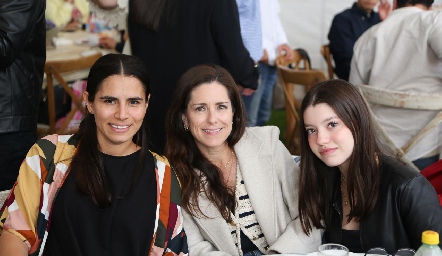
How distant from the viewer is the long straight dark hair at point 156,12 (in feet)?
9.36

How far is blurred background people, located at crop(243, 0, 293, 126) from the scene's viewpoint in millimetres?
4332

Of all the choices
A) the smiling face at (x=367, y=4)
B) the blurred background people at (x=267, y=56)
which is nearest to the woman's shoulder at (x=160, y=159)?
the blurred background people at (x=267, y=56)

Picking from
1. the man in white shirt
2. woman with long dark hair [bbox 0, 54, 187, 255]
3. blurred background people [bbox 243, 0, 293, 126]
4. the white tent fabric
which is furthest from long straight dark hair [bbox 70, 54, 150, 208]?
the white tent fabric

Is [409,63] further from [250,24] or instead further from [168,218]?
[168,218]

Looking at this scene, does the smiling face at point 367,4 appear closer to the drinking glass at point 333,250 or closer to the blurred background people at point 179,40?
the blurred background people at point 179,40

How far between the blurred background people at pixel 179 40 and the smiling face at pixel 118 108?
31.2 inches

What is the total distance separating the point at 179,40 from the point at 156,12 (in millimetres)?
157

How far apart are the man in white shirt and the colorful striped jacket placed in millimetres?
1626

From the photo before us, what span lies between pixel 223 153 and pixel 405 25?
4.71ft

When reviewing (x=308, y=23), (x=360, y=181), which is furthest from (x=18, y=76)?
(x=308, y=23)

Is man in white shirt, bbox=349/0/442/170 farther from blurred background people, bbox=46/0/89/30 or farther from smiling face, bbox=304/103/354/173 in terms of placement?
blurred background people, bbox=46/0/89/30

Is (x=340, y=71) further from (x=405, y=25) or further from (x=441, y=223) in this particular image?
(x=441, y=223)

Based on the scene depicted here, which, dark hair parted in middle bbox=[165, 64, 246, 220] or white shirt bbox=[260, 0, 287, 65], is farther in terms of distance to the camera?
white shirt bbox=[260, 0, 287, 65]

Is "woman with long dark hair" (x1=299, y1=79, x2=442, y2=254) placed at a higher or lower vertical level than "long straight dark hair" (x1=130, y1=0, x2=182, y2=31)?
lower
